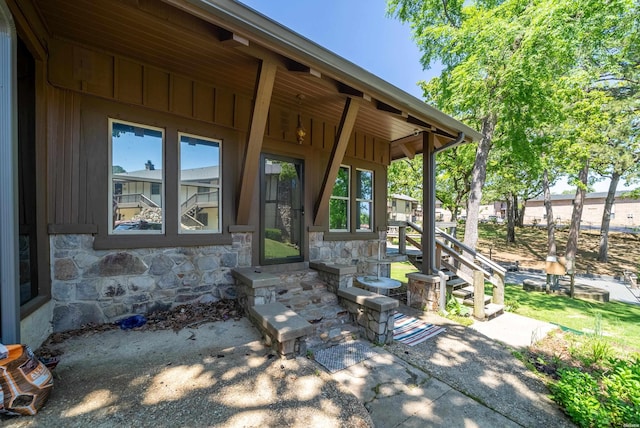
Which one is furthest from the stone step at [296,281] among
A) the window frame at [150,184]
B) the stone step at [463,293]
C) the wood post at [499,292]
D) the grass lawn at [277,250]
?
the wood post at [499,292]

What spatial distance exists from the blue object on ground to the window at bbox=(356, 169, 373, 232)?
4.38 metres

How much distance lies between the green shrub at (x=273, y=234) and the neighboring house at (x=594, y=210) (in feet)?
84.9

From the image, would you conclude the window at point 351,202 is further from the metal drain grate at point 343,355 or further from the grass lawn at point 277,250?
the metal drain grate at point 343,355

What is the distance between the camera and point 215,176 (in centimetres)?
418

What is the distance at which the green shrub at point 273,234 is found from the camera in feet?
15.2

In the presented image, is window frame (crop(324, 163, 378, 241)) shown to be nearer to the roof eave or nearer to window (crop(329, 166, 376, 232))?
window (crop(329, 166, 376, 232))

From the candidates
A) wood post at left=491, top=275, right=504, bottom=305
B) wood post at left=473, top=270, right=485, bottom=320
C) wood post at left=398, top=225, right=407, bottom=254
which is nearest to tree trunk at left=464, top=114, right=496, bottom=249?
wood post at left=491, top=275, right=504, bottom=305

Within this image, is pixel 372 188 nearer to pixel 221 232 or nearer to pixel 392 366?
pixel 221 232

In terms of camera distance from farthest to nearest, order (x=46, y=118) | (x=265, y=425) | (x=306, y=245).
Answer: (x=306, y=245), (x=46, y=118), (x=265, y=425)

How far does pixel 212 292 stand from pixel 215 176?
5.80 ft

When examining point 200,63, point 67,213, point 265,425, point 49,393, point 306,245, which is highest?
point 200,63

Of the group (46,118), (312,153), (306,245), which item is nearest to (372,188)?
(312,153)

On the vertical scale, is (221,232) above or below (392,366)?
above

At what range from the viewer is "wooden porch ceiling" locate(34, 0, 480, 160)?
253 centimetres
